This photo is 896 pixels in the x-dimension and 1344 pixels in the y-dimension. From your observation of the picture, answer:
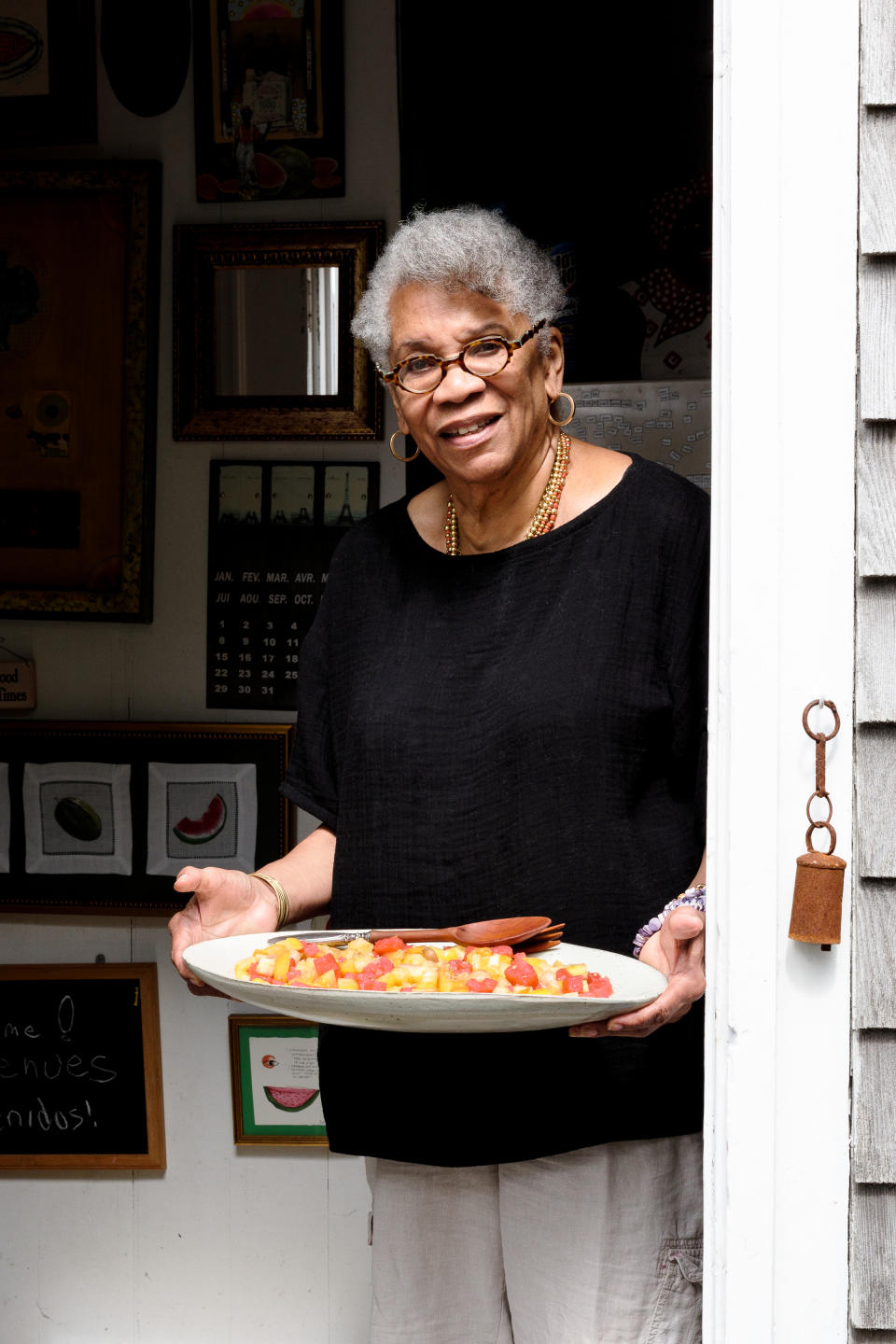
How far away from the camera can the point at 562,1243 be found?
128cm

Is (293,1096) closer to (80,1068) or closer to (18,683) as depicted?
(80,1068)

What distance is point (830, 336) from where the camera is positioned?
1.04 metres

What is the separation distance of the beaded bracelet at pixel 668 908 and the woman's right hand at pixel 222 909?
0.42 meters

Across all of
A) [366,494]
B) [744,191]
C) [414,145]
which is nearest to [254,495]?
[366,494]

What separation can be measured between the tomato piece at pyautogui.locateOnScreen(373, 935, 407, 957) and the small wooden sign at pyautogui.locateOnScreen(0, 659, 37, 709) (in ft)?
4.78

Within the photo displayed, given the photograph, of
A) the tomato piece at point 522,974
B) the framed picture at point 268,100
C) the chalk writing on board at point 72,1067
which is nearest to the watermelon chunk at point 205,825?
the chalk writing on board at point 72,1067

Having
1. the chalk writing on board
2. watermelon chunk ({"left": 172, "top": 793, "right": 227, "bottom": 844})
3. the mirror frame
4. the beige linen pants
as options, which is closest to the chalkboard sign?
the chalk writing on board

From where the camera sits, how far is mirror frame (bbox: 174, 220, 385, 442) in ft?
7.79

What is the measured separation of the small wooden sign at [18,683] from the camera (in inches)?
99.3

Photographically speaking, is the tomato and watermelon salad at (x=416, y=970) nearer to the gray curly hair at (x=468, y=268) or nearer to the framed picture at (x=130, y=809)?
the gray curly hair at (x=468, y=268)

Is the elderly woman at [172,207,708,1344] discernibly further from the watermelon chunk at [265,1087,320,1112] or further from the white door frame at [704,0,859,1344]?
the watermelon chunk at [265,1087,320,1112]

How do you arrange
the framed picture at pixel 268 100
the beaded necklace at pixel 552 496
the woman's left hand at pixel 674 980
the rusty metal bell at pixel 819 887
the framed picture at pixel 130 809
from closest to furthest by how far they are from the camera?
the rusty metal bell at pixel 819 887 < the woman's left hand at pixel 674 980 < the beaded necklace at pixel 552 496 < the framed picture at pixel 268 100 < the framed picture at pixel 130 809

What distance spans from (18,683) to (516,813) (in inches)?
60.4

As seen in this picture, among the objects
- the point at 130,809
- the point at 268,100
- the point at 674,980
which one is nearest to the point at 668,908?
the point at 674,980
